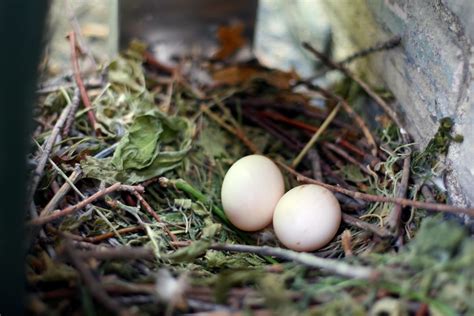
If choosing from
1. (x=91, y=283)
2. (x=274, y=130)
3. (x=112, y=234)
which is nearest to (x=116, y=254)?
(x=91, y=283)

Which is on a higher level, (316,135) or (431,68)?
(431,68)

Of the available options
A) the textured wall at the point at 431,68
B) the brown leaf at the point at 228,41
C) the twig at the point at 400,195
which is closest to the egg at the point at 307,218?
the twig at the point at 400,195

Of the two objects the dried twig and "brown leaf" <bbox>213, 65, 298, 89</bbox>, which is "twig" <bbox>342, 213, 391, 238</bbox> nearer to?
the dried twig

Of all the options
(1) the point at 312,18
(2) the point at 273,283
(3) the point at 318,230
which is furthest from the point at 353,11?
(2) the point at 273,283

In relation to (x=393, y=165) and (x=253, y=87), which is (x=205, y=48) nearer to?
(x=253, y=87)

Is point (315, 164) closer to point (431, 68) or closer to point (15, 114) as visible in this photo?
point (431, 68)

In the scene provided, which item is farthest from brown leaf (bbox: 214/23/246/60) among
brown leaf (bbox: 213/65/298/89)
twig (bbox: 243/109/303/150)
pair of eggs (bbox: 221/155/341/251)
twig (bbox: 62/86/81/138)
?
pair of eggs (bbox: 221/155/341/251)
